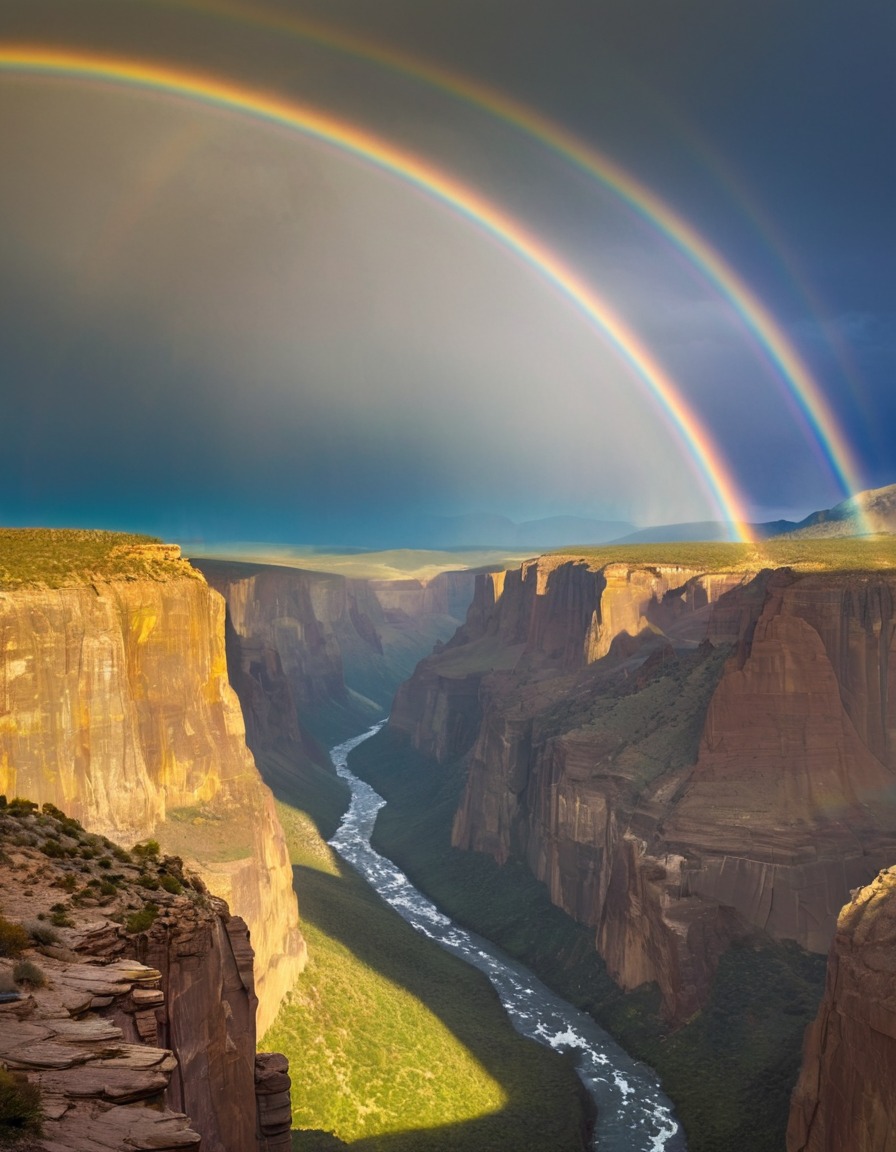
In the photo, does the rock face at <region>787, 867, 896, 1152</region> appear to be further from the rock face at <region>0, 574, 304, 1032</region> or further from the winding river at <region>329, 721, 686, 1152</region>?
the rock face at <region>0, 574, 304, 1032</region>

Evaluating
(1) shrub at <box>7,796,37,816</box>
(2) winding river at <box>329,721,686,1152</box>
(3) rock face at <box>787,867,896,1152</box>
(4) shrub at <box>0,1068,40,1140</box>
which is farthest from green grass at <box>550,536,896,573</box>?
(4) shrub at <box>0,1068,40,1140</box>

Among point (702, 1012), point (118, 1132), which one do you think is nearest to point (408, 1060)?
point (702, 1012)

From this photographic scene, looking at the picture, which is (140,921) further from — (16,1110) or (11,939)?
(16,1110)

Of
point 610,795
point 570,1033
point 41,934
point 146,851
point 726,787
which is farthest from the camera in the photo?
point 610,795

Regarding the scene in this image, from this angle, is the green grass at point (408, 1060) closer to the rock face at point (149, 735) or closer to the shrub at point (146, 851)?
the rock face at point (149, 735)

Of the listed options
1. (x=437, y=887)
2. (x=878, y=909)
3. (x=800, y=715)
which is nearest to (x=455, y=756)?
(x=437, y=887)

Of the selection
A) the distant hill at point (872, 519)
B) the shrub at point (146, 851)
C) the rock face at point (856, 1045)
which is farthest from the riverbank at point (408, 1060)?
the distant hill at point (872, 519)

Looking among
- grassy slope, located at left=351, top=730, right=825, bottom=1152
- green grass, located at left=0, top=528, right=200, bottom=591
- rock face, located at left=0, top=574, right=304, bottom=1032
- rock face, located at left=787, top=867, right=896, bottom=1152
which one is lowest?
grassy slope, located at left=351, top=730, right=825, bottom=1152
